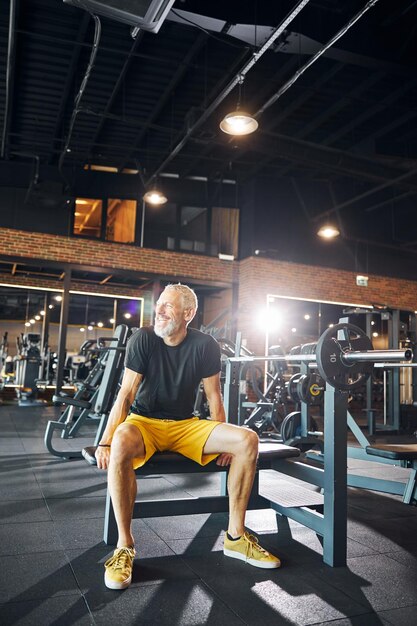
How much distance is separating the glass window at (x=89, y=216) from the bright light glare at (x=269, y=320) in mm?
3444

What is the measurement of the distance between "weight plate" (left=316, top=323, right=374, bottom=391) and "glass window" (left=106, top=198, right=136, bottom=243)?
7205mm

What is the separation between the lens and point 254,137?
6723 mm

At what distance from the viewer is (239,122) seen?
16.8 ft

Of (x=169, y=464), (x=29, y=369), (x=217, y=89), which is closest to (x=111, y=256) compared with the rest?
(x=29, y=369)

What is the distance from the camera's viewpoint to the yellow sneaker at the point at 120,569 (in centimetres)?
175

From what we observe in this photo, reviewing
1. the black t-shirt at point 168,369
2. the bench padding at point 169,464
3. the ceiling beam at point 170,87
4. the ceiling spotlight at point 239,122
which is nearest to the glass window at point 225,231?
the ceiling beam at point 170,87

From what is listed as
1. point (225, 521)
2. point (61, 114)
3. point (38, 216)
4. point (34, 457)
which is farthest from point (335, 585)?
point (38, 216)

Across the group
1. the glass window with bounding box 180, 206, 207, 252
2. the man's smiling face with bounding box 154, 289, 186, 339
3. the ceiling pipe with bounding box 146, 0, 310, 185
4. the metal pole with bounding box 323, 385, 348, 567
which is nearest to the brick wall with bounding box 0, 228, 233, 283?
the glass window with bounding box 180, 206, 207, 252

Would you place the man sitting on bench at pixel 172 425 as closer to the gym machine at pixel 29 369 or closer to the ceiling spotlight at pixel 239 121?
the ceiling spotlight at pixel 239 121

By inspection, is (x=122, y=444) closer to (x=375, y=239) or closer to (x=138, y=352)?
(x=138, y=352)

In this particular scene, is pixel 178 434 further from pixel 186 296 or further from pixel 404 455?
pixel 404 455

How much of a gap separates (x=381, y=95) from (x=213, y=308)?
5.24 metres

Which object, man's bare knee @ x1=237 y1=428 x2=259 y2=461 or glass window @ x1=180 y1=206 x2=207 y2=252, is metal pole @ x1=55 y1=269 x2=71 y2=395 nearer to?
glass window @ x1=180 y1=206 x2=207 y2=252

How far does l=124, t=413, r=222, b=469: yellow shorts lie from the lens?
213cm
